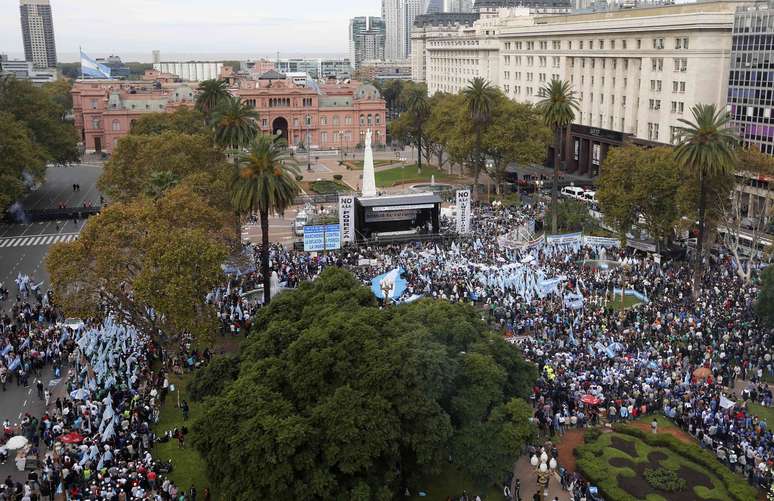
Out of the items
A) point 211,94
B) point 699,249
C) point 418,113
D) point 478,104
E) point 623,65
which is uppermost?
point 623,65

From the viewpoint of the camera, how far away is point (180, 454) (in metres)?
31.5

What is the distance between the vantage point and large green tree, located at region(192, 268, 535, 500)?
24.0 meters

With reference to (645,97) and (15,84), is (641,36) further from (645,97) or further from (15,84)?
(15,84)

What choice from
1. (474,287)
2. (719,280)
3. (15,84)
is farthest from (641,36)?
(15,84)

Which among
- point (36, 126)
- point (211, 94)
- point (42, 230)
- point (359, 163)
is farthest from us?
point (359, 163)

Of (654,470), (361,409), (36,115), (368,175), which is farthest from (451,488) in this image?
(36,115)

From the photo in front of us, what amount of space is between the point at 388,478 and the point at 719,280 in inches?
1349

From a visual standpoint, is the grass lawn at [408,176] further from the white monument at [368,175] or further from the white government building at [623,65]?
the white monument at [368,175]

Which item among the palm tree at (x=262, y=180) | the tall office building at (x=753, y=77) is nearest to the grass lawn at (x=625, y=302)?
the palm tree at (x=262, y=180)

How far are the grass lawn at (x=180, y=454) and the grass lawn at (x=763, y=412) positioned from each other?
2468 centimetres

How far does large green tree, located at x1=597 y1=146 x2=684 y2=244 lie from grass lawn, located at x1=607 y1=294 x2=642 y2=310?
28.8 ft

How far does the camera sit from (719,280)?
165ft

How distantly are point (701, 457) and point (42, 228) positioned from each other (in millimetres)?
65628

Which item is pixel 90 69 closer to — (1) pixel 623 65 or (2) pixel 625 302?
(1) pixel 623 65
